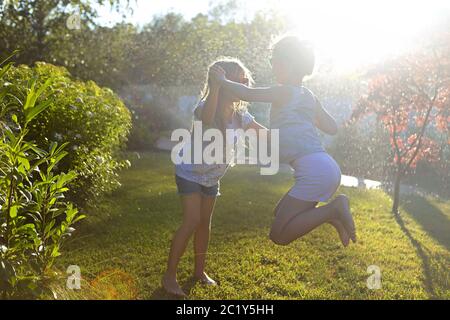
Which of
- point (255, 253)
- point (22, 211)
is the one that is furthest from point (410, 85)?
point (22, 211)

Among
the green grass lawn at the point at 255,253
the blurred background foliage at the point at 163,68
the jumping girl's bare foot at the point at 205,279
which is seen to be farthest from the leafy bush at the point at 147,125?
the jumping girl's bare foot at the point at 205,279

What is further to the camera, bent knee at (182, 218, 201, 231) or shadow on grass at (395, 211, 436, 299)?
shadow on grass at (395, 211, 436, 299)

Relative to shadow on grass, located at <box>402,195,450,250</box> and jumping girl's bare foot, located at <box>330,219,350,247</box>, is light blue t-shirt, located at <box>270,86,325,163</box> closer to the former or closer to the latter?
jumping girl's bare foot, located at <box>330,219,350,247</box>

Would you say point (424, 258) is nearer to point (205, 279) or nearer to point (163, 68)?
point (205, 279)

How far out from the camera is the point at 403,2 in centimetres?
779

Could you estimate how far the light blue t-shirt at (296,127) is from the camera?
3.52 metres

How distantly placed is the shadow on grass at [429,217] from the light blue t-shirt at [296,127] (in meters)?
3.04

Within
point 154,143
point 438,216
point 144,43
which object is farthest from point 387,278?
point 144,43

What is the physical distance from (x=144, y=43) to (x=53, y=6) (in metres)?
8.30

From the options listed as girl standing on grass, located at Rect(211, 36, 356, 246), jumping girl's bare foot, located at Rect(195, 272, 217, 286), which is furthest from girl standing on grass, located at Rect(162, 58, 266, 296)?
jumping girl's bare foot, located at Rect(195, 272, 217, 286)

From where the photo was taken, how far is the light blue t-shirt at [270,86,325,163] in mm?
3518

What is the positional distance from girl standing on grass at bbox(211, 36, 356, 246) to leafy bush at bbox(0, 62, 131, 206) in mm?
2404
